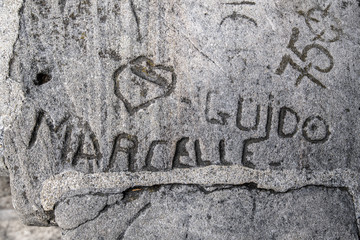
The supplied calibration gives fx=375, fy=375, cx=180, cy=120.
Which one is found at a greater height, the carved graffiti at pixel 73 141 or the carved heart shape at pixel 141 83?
the carved heart shape at pixel 141 83

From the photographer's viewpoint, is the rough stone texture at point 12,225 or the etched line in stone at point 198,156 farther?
the rough stone texture at point 12,225

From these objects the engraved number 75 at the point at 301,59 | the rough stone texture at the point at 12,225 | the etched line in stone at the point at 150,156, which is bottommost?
the rough stone texture at the point at 12,225

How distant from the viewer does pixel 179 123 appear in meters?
1.32

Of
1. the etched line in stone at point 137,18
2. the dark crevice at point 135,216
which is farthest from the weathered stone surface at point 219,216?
the etched line in stone at point 137,18

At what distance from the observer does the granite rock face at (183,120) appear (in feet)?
4.24

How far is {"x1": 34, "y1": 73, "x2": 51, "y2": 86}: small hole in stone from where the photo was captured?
4.24 ft

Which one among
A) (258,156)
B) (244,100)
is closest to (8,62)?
(244,100)

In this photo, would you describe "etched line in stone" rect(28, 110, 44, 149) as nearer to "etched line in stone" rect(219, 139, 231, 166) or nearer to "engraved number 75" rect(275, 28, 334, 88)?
"etched line in stone" rect(219, 139, 231, 166)

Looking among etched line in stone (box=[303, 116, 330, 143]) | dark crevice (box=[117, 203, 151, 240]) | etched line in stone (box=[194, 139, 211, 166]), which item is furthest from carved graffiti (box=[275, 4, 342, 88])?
dark crevice (box=[117, 203, 151, 240])

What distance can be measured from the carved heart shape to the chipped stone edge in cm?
25

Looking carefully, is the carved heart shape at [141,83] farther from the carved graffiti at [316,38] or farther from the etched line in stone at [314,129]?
the etched line in stone at [314,129]

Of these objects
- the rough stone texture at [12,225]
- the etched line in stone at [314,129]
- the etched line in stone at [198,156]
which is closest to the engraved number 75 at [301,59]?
the etched line in stone at [314,129]

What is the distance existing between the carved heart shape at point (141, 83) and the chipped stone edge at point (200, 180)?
9.6 inches

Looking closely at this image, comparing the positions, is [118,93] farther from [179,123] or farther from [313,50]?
[313,50]
